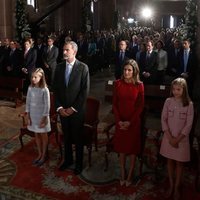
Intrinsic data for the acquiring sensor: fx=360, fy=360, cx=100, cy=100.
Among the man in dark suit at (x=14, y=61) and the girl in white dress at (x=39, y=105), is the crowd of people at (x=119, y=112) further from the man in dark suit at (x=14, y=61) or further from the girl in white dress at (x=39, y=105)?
the man in dark suit at (x=14, y=61)

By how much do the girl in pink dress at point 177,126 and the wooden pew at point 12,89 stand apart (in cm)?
492

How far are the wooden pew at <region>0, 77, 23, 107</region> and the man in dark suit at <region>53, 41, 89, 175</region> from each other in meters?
3.73

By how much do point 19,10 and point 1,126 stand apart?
7142 mm

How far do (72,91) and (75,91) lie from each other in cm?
4

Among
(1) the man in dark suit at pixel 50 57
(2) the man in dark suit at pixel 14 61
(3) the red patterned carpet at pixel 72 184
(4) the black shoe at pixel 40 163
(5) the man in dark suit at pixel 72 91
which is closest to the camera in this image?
(3) the red patterned carpet at pixel 72 184

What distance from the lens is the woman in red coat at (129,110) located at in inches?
194

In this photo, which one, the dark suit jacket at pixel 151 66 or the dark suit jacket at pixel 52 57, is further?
the dark suit jacket at pixel 52 57

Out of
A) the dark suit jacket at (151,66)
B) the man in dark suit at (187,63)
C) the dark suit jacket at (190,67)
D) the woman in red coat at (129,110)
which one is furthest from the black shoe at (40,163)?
the dark suit jacket at (190,67)

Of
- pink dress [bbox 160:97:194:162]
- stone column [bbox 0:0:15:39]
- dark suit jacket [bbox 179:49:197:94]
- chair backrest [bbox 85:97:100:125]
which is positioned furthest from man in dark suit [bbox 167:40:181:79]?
stone column [bbox 0:0:15:39]

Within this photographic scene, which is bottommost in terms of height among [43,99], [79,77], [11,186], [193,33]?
[11,186]

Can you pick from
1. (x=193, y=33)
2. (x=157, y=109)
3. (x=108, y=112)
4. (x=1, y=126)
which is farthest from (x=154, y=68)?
(x=1, y=126)

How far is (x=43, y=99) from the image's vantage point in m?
5.61

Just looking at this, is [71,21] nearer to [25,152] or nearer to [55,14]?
[55,14]

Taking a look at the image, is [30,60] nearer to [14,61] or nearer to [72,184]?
[14,61]
